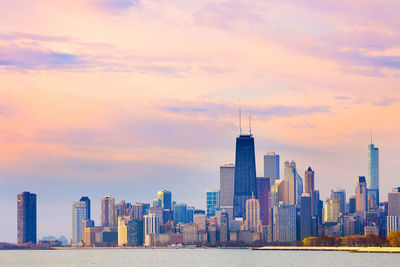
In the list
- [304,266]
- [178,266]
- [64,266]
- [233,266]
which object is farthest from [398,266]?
[64,266]

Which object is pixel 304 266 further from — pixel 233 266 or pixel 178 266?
pixel 178 266

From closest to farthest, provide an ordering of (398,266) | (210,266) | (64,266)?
(398,266) → (210,266) → (64,266)

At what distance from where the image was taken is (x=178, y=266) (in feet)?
581

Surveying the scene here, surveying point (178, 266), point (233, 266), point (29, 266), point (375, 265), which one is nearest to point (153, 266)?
point (178, 266)

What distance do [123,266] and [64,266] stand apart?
1843 centimetres

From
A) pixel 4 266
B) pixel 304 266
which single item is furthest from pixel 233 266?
pixel 4 266

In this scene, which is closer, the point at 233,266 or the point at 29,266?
the point at 233,266

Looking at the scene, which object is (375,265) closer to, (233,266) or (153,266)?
(233,266)

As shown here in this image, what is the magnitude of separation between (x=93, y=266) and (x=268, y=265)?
41577mm

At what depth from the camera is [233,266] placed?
6909 inches

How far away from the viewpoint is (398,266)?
160 metres

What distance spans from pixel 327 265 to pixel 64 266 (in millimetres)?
63869

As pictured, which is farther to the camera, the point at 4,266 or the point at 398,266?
the point at 4,266

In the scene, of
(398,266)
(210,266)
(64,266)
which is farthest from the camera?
(64,266)
